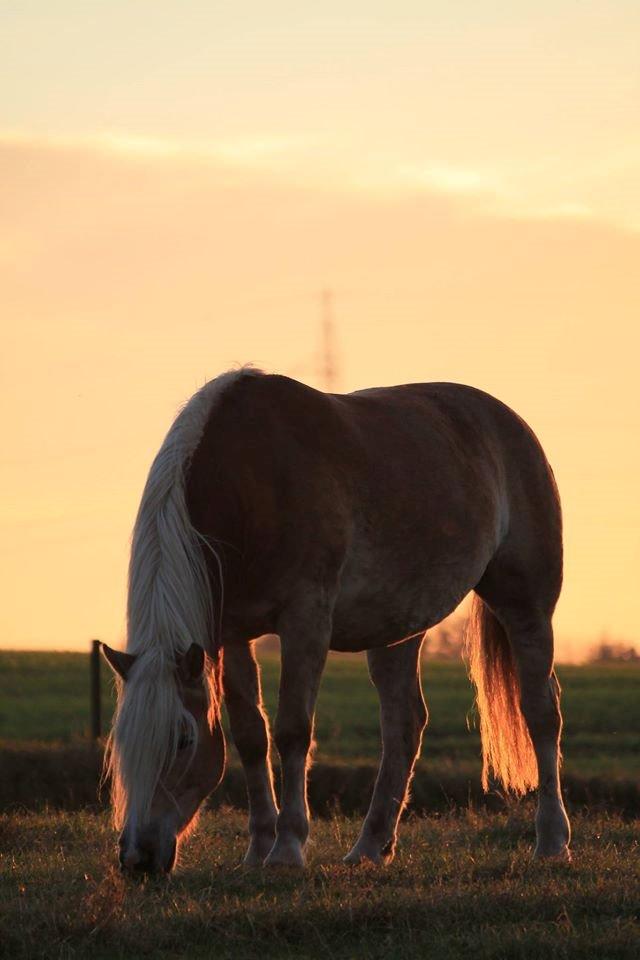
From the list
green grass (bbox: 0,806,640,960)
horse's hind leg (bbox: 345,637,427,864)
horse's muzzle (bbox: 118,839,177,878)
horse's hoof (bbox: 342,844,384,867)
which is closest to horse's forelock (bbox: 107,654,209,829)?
horse's muzzle (bbox: 118,839,177,878)

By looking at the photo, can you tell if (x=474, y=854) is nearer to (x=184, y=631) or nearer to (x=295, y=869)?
(x=295, y=869)

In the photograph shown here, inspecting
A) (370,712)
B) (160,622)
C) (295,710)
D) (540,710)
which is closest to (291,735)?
(295,710)

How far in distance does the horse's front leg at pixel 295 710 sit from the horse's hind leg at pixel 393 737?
94 cm

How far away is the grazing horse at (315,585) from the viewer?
20.7 feet

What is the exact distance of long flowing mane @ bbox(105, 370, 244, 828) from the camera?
6.06 metres

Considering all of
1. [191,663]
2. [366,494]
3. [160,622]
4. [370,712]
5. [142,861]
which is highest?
[366,494]

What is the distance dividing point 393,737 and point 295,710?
4.70 feet

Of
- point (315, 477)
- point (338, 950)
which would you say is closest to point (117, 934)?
point (338, 950)

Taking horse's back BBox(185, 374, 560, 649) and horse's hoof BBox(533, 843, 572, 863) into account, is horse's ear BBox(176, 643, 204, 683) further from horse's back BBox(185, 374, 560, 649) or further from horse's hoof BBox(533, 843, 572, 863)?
horse's hoof BBox(533, 843, 572, 863)

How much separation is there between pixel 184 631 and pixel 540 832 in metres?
2.82

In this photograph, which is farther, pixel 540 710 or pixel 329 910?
pixel 540 710

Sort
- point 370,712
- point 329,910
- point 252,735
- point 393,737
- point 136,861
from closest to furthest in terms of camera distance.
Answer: point 329,910 < point 136,861 < point 252,735 < point 393,737 < point 370,712

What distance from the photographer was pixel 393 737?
8.26 metres

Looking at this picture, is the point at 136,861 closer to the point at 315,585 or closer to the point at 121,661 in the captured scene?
the point at 121,661
